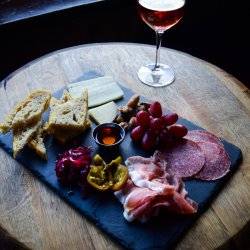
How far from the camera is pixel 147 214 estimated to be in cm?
96

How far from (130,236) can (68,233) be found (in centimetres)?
16

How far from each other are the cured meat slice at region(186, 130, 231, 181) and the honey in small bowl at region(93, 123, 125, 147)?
0.74 feet

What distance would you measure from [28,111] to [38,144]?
0.14m

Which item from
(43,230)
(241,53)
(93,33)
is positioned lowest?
(241,53)

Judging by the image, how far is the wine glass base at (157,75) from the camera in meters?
1.46

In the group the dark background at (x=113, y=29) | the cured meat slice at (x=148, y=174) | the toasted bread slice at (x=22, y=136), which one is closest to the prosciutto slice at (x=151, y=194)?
the cured meat slice at (x=148, y=174)

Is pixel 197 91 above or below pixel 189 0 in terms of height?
above

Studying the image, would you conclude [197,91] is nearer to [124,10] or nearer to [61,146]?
[61,146]

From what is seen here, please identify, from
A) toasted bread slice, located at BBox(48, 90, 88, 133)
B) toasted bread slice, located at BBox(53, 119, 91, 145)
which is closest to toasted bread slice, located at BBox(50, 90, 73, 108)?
toasted bread slice, located at BBox(48, 90, 88, 133)

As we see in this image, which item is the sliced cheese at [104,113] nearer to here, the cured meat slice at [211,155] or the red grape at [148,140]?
the red grape at [148,140]

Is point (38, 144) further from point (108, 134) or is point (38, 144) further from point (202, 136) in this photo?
point (202, 136)

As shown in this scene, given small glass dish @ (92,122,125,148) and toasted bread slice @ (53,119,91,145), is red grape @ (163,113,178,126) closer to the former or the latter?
small glass dish @ (92,122,125,148)

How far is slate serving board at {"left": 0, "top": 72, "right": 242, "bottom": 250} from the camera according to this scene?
929 mm

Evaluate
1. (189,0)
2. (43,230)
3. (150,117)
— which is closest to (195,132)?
(150,117)
